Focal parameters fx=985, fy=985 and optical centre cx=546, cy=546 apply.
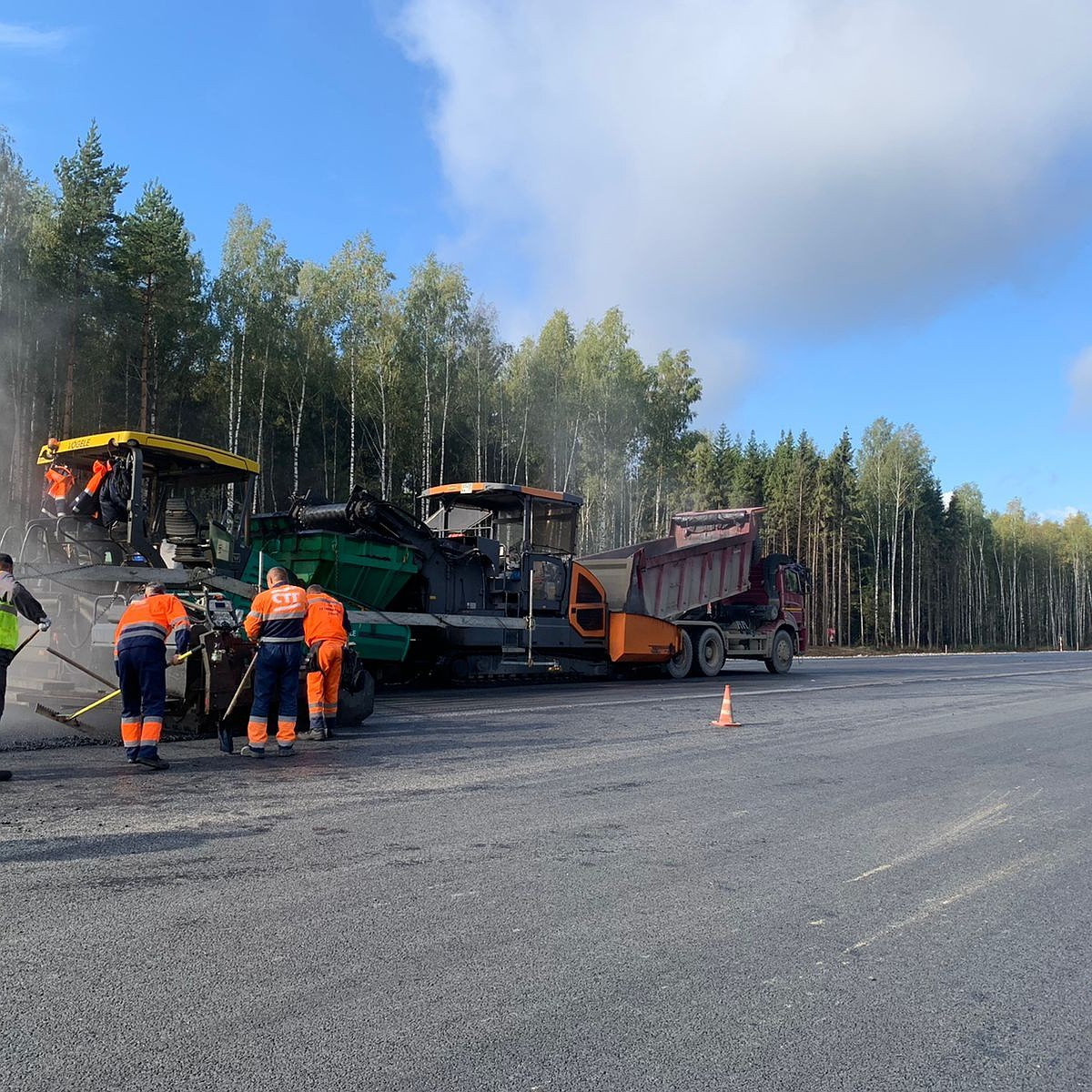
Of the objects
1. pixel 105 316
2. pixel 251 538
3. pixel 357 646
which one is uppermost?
pixel 105 316

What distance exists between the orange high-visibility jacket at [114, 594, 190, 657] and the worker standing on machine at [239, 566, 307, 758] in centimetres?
71

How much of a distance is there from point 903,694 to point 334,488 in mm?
23734

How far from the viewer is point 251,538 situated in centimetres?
1299

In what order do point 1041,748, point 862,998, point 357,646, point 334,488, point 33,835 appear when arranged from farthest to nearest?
1. point 334,488
2. point 357,646
3. point 1041,748
4. point 33,835
5. point 862,998

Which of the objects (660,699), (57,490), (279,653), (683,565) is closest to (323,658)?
(279,653)

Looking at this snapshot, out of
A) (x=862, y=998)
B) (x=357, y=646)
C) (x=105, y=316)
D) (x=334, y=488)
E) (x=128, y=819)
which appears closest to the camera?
(x=862, y=998)

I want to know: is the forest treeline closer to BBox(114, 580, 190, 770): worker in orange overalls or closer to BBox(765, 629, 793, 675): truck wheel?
BBox(114, 580, 190, 770): worker in orange overalls

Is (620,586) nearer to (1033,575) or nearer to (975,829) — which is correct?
(975,829)

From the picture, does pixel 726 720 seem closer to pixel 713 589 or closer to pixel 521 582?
pixel 521 582

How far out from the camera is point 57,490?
973 cm

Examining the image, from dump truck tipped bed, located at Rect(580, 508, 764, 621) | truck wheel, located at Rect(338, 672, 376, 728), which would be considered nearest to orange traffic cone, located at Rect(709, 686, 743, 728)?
truck wheel, located at Rect(338, 672, 376, 728)

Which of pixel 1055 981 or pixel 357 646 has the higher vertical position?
pixel 357 646

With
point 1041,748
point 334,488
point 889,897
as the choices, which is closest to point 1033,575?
point 334,488

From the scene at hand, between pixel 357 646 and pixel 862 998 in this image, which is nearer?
pixel 862 998
